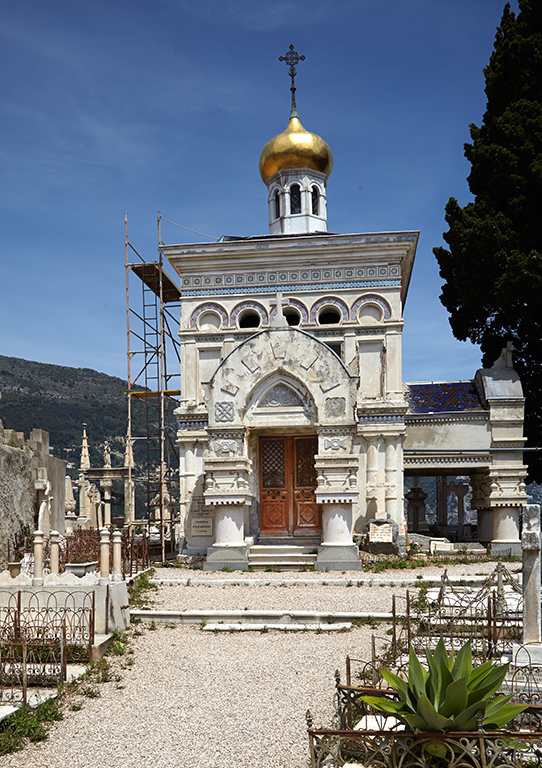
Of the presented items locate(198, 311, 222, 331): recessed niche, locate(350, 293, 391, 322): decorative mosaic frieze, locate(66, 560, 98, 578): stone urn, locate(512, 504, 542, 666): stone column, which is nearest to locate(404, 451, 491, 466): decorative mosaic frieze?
locate(350, 293, 391, 322): decorative mosaic frieze

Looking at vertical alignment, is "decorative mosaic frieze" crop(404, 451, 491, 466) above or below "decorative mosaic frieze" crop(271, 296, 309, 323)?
below

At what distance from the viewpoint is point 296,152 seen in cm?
2488

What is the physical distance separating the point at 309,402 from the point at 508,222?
894 centimetres

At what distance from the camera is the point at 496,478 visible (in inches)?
805

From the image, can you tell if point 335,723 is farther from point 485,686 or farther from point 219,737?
point 485,686

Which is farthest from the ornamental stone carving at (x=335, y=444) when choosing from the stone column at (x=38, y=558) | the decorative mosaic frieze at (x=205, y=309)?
the stone column at (x=38, y=558)

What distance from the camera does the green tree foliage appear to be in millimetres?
21953

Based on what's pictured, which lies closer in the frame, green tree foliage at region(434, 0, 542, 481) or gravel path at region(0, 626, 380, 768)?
gravel path at region(0, 626, 380, 768)

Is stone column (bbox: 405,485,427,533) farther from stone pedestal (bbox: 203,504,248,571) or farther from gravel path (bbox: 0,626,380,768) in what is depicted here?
gravel path (bbox: 0,626,380,768)

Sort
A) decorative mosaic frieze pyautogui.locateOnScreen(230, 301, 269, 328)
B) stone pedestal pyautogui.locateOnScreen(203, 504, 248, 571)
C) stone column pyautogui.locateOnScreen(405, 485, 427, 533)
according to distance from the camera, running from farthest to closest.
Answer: stone column pyautogui.locateOnScreen(405, 485, 427, 533) → decorative mosaic frieze pyautogui.locateOnScreen(230, 301, 269, 328) → stone pedestal pyautogui.locateOnScreen(203, 504, 248, 571)

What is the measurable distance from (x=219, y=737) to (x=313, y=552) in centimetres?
1118

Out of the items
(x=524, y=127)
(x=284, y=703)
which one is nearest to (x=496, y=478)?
(x=524, y=127)

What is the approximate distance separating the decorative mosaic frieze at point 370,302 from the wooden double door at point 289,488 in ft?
12.6

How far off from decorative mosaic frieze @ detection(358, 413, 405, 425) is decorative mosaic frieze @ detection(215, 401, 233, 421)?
153 inches
